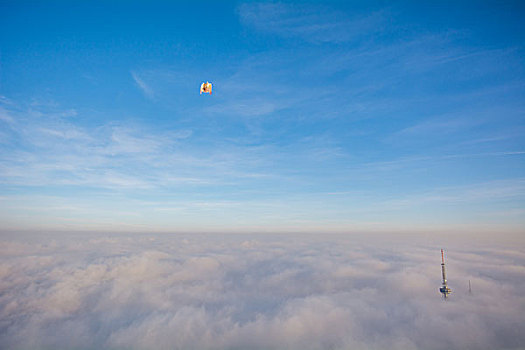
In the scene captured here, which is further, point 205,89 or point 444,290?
point 444,290

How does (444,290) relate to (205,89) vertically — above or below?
below
